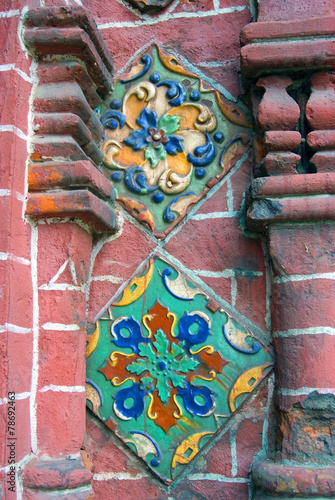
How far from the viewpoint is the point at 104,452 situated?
132cm

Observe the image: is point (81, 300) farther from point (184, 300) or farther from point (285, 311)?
point (285, 311)

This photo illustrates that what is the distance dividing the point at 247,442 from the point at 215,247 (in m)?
0.53

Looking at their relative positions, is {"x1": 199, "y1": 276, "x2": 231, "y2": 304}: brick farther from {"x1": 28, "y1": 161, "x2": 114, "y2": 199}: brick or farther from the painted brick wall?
{"x1": 28, "y1": 161, "x2": 114, "y2": 199}: brick

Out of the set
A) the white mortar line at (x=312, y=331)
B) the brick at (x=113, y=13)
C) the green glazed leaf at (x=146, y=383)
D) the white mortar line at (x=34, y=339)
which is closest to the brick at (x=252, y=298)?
the white mortar line at (x=312, y=331)

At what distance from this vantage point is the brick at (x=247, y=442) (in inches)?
50.0

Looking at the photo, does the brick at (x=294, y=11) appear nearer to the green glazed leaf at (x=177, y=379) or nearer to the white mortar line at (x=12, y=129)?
the white mortar line at (x=12, y=129)

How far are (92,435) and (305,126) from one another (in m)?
1.02

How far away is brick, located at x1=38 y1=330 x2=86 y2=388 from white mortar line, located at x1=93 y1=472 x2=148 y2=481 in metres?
0.27

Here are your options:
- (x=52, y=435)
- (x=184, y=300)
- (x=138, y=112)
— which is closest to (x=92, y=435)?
(x=52, y=435)

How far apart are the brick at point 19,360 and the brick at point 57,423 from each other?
61 millimetres

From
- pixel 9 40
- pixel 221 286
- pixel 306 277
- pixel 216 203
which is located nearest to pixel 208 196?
pixel 216 203

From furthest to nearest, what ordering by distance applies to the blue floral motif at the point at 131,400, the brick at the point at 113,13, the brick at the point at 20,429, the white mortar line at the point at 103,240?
1. the brick at the point at 113,13
2. the white mortar line at the point at 103,240
3. the blue floral motif at the point at 131,400
4. the brick at the point at 20,429

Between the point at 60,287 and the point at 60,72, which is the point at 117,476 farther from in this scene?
the point at 60,72

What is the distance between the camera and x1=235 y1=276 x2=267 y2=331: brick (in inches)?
52.7
